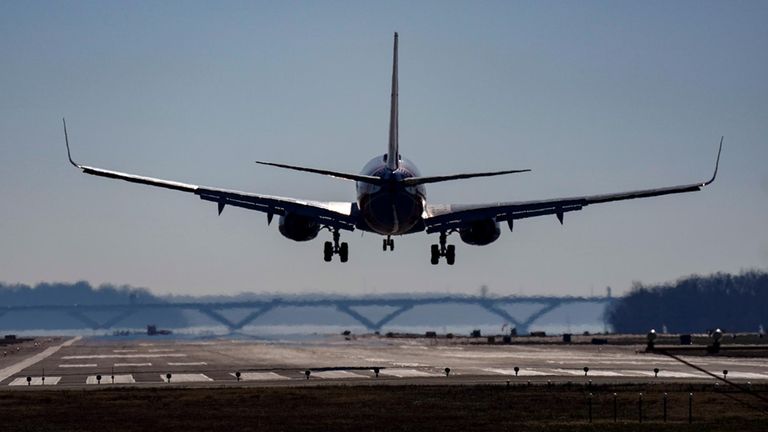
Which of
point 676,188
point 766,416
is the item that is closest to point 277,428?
point 766,416

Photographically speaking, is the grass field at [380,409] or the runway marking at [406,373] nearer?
the grass field at [380,409]

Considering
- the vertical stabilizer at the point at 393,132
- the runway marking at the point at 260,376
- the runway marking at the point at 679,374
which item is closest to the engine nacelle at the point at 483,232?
the vertical stabilizer at the point at 393,132

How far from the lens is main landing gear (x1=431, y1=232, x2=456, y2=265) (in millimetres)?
91312

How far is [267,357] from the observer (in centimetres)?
15188

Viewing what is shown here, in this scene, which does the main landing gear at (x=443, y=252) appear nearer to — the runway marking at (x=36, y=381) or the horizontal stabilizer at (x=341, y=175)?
the horizontal stabilizer at (x=341, y=175)

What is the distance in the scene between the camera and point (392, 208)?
3120 inches

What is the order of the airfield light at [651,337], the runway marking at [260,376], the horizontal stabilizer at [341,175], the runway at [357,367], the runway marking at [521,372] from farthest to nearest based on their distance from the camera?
the runway marking at [521,372], the runway marking at [260,376], the runway at [357,367], the horizontal stabilizer at [341,175], the airfield light at [651,337]

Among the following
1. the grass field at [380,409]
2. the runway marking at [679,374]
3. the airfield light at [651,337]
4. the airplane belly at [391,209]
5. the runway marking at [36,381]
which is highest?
the airplane belly at [391,209]

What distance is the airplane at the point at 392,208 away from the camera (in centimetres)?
7925

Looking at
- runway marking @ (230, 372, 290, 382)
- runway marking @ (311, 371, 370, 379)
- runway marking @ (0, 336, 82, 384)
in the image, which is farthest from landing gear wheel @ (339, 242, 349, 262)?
runway marking @ (0, 336, 82, 384)

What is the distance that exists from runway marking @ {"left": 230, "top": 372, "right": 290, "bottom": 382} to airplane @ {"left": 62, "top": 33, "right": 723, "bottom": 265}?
2135cm

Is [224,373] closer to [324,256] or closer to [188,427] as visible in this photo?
[324,256]

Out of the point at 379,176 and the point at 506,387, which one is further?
the point at 506,387

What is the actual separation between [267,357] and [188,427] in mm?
80976
